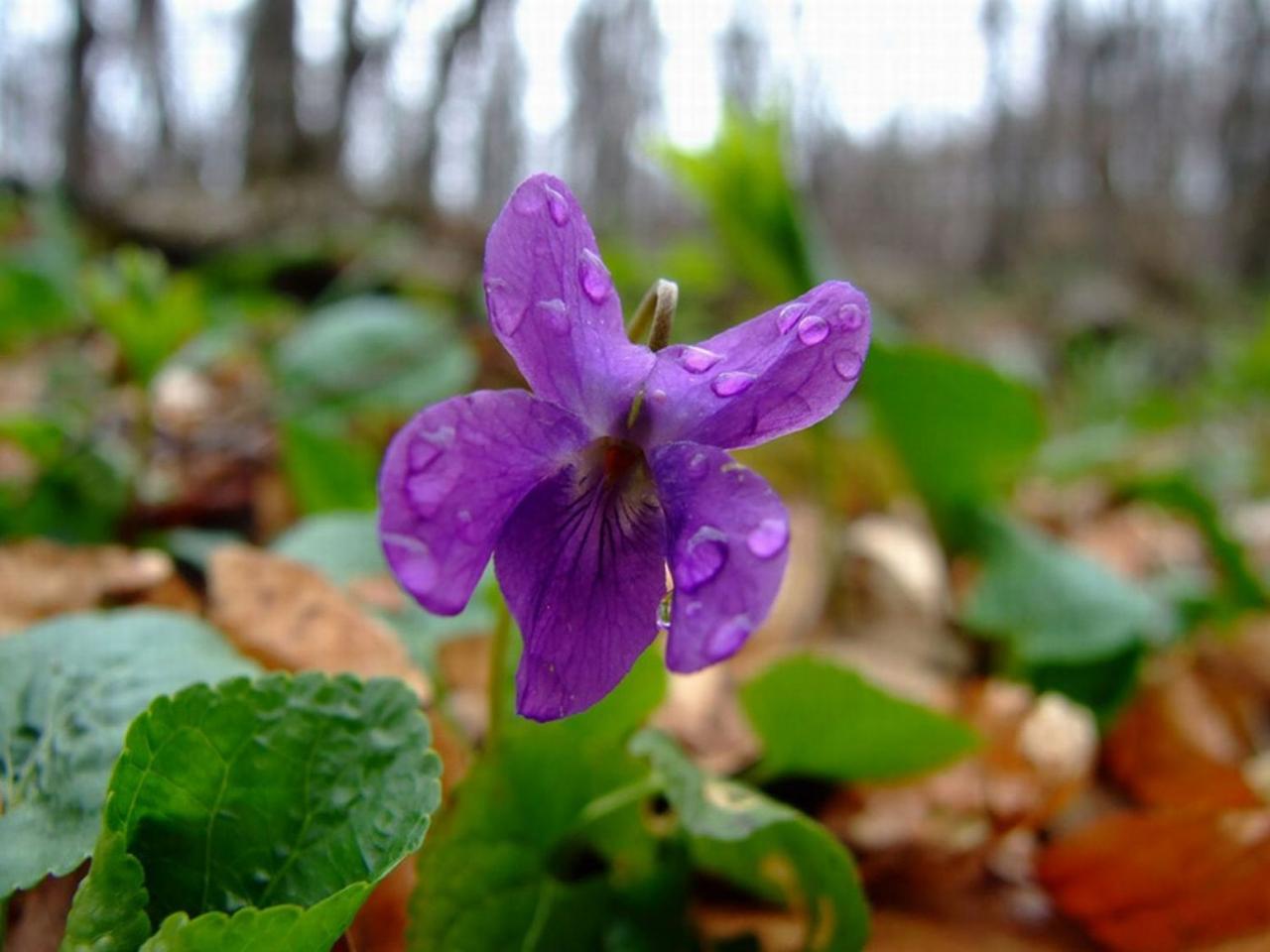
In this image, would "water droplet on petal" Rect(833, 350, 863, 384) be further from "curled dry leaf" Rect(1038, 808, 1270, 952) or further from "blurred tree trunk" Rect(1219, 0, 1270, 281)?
"blurred tree trunk" Rect(1219, 0, 1270, 281)

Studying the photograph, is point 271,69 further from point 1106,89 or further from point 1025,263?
point 1106,89

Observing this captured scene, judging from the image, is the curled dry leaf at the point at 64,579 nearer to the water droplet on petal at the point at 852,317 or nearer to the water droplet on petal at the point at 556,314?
the water droplet on petal at the point at 556,314

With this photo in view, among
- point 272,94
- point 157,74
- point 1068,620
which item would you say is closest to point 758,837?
point 1068,620

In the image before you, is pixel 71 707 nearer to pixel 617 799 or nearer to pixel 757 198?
pixel 617 799

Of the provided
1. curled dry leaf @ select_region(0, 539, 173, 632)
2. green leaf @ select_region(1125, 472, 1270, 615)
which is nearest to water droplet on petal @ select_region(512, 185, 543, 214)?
curled dry leaf @ select_region(0, 539, 173, 632)

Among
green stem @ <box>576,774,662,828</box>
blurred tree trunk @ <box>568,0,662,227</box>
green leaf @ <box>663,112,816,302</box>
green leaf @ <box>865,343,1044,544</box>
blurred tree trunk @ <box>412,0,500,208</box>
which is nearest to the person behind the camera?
green stem @ <box>576,774,662,828</box>

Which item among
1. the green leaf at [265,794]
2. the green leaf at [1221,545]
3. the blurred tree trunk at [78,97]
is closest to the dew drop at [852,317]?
the green leaf at [265,794]
